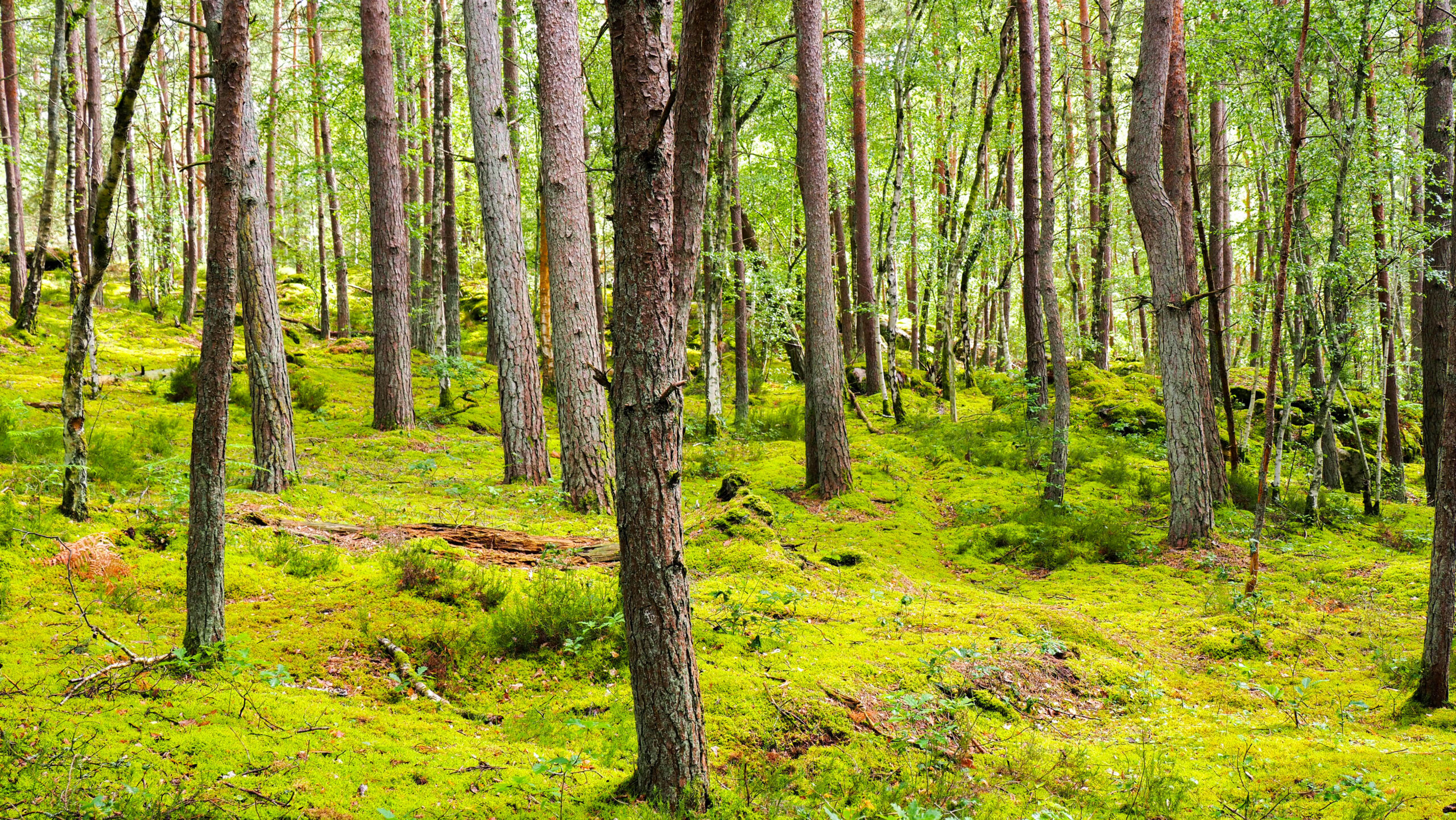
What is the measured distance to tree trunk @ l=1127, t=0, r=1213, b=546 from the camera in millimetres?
8070

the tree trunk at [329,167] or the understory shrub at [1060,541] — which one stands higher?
the tree trunk at [329,167]

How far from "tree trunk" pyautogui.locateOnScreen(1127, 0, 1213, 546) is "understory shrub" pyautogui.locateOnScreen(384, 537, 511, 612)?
23.5ft

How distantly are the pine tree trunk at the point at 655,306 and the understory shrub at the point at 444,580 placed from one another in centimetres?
220

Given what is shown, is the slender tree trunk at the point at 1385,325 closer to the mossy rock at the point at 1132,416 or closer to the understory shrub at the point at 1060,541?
the mossy rock at the point at 1132,416

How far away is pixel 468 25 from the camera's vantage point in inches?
353

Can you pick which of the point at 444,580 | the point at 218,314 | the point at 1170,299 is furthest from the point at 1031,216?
the point at 218,314

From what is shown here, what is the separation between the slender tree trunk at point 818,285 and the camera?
9.26 m

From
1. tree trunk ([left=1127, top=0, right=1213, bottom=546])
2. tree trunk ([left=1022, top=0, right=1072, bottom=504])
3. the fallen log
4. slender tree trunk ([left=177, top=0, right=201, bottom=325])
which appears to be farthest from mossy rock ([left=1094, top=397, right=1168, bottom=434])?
slender tree trunk ([left=177, top=0, right=201, bottom=325])

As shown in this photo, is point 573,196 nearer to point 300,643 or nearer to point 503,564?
point 503,564

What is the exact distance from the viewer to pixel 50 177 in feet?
41.4

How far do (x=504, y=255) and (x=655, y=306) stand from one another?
23.8ft

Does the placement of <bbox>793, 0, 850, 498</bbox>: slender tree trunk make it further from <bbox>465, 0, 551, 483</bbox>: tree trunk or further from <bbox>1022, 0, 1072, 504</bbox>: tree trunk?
<bbox>465, 0, 551, 483</bbox>: tree trunk

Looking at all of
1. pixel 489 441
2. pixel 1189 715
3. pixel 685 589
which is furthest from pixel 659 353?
pixel 489 441

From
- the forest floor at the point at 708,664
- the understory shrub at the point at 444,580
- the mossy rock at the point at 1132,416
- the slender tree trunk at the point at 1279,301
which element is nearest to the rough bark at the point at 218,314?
the forest floor at the point at 708,664
